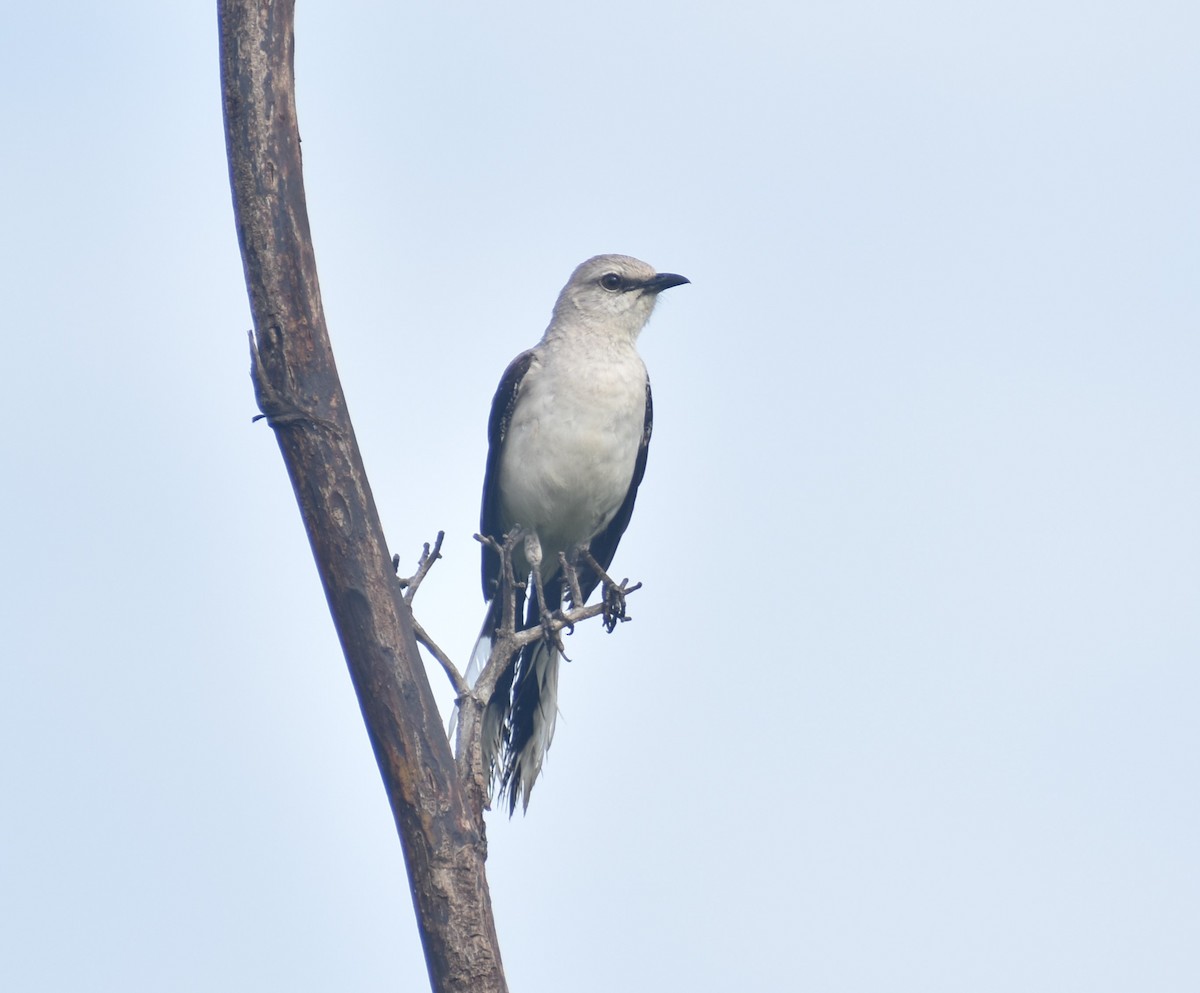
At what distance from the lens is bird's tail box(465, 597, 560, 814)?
266 inches

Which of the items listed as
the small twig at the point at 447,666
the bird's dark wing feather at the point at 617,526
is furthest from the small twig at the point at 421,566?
the bird's dark wing feather at the point at 617,526

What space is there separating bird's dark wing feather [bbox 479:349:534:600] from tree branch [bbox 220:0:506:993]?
2.84 metres

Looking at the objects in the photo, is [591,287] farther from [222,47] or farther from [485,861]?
[485,861]

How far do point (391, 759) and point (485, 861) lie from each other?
0.49 meters

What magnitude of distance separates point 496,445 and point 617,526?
97 cm

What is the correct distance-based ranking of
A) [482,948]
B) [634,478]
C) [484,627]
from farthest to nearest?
[634,478] < [484,627] < [482,948]

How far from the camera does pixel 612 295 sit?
8148mm

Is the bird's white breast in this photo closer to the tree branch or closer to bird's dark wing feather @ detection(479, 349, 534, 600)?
bird's dark wing feather @ detection(479, 349, 534, 600)

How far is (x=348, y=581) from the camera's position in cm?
476

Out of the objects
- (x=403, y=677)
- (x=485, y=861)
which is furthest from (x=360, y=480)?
(x=485, y=861)

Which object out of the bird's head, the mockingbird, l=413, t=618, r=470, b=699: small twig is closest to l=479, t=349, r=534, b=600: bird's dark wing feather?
the mockingbird

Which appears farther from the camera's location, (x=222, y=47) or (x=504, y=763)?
(x=504, y=763)

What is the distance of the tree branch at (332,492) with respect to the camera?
15.4 feet

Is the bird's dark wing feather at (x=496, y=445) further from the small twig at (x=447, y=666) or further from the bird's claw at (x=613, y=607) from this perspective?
the small twig at (x=447, y=666)
